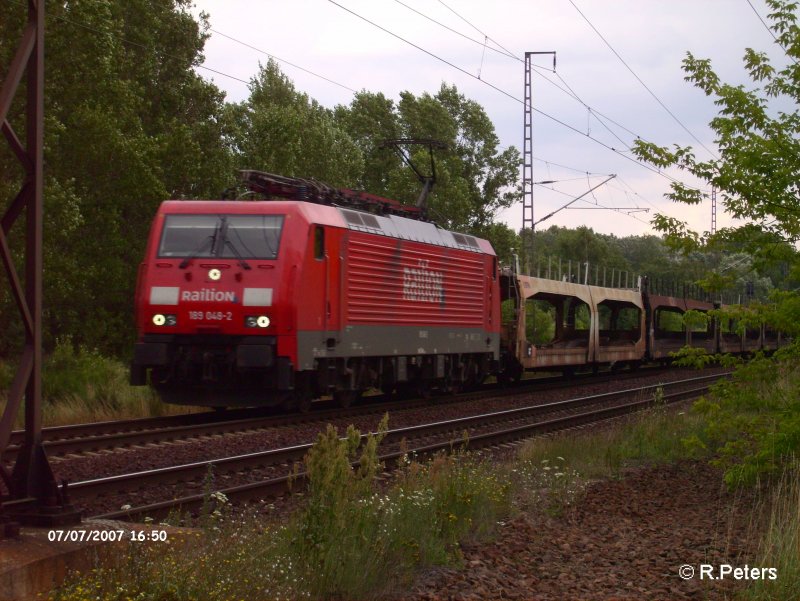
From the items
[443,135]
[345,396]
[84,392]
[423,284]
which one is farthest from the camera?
[443,135]

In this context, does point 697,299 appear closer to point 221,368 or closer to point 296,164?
point 296,164

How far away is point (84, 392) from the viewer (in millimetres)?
17891

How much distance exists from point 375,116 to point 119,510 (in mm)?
56985

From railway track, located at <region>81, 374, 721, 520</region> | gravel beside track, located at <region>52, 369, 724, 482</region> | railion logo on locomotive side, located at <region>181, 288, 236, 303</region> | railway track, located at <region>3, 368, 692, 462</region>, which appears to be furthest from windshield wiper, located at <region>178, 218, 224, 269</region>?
railway track, located at <region>81, 374, 721, 520</region>

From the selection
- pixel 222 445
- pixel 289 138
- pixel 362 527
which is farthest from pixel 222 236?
pixel 289 138

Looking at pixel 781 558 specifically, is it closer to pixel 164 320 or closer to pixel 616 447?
pixel 616 447

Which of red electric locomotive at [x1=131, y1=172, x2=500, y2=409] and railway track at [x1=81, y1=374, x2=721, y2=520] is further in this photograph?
red electric locomotive at [x1=131, y1=172, x2=500, y2=409]

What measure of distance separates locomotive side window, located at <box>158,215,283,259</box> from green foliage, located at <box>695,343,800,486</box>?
7312 mm

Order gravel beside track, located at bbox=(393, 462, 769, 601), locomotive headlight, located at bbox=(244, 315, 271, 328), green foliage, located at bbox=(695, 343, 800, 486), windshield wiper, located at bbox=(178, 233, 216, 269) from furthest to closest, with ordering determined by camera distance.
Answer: windshield wiper, located at bbox=(178, 233, 216, 269), locomotive headlight, located at bbox=(244, 315, 271, 328), green foliage, located at bbox=(695, 343, 800, 486), gravel beside track, located at bbox=(393, 462, 769, 601)

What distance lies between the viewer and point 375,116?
64375mm

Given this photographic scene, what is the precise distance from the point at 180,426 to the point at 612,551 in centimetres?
853

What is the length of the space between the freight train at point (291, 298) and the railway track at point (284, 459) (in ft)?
7.41

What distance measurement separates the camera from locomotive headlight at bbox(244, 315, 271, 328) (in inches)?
600

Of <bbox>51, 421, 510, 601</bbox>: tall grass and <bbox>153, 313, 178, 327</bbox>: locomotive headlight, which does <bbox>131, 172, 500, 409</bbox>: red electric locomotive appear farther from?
<bbox>51, 421, 510, 601</bbox>: tall grass
